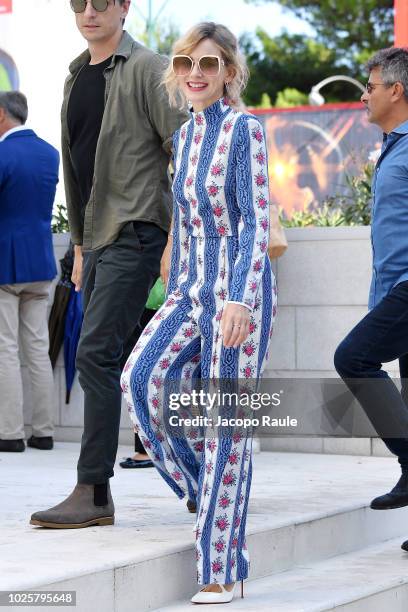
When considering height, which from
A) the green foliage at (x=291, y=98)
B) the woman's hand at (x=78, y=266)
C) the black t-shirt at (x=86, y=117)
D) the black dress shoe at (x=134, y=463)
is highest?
the green foliage at (x=291, y=98)

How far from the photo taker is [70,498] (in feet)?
15.8

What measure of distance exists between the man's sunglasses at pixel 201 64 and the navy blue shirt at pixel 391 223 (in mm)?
1115

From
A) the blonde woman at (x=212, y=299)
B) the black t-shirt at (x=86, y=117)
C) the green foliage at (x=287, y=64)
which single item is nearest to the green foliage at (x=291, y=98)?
the green foliage at (x=287, y=64)

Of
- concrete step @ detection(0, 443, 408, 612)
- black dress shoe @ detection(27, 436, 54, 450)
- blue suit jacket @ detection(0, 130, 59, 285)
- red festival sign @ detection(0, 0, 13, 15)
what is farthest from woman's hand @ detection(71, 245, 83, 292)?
red festival sign @ detection(0, 0, 13, 15)

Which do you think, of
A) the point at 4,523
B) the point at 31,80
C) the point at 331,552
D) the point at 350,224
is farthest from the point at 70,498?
the point at 31,80

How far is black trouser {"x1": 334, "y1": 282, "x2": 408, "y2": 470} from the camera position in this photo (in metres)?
5.06

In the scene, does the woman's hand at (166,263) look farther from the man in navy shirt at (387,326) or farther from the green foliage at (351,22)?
the green foliage at (351,22)

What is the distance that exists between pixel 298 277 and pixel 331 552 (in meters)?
2.70

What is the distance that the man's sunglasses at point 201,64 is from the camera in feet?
14.2

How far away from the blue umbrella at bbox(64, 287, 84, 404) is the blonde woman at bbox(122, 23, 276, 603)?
12.3 feet

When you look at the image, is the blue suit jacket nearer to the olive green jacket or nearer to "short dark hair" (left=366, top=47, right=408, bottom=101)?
Result: the olive green jacket

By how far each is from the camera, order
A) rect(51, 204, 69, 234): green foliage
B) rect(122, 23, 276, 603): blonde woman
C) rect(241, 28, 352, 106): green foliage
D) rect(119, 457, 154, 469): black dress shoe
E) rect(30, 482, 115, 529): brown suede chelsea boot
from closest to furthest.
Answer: rect(122, 23, 276, 603): blonde woman < rect(30, 482, 115, 529): brown suede chelsea boot < rect(119, 457, 154, 469): black dress shoe < rect(51, 204, 69, 234): green foliage < rect(241, 28, 352, 106): green foliage

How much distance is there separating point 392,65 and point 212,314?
1.66 meters

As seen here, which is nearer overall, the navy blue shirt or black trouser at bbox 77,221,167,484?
black trouser at bbox 77,221,167,484
